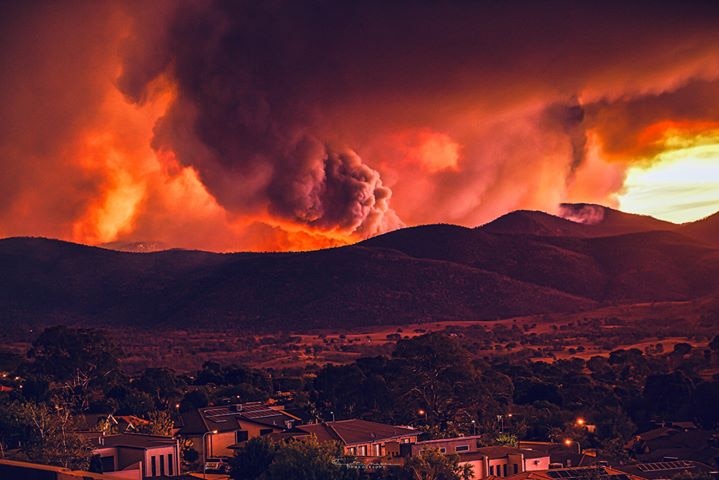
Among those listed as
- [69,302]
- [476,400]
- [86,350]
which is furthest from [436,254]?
[476,400]

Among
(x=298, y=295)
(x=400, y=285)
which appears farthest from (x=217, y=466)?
(x=298, y=295)

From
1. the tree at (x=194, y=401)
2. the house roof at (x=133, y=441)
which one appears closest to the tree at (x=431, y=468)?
the house roof at (x=133, y=441)

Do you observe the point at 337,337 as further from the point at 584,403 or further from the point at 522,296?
the point at 584,403

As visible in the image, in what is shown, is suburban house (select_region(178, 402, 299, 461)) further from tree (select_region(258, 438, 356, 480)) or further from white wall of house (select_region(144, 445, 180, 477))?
tree (select_region(258, 438, 356, 480))

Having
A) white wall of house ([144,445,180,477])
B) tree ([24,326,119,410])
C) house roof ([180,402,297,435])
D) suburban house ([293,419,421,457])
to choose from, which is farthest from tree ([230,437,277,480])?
tree ([24,326,119,410])

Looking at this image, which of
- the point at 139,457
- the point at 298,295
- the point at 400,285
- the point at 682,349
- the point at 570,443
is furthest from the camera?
the point at 298,295

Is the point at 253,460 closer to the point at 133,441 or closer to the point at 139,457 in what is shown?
the point at 139,457
